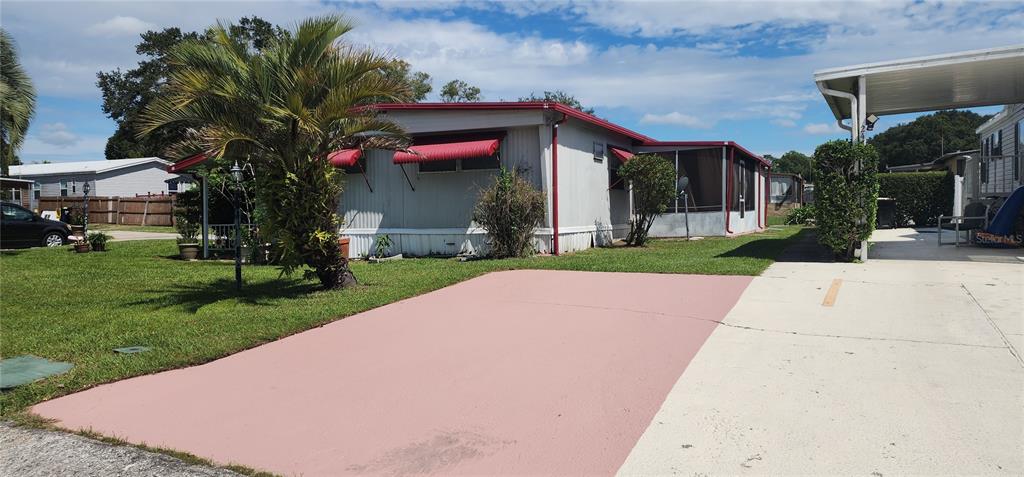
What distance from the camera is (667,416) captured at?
4.05m

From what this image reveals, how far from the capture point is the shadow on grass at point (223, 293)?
859 centimetres

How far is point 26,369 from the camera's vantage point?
5.40 metres

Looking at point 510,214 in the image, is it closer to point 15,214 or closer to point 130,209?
point 15,214

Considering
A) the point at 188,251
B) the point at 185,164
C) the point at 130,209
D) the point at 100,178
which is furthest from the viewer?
the point at 100,178

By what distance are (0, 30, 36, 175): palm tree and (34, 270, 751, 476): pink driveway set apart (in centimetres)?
1489

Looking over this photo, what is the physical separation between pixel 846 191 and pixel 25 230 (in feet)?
70.0

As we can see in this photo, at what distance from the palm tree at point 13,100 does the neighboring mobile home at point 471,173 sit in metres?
4.53

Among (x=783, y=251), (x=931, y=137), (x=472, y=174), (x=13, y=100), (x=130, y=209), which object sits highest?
(x=931, y=137)

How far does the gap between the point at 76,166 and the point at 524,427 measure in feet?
152

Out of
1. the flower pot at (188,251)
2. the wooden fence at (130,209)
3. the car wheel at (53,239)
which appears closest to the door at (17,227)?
A: the car wheel at (53,239)

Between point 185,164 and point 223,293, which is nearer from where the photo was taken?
point 223,293

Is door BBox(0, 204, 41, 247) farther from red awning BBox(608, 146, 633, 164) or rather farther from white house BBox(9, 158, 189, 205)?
white house BBox(9, 158, 189, 205)

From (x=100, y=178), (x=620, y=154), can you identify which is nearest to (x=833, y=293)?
(x=620, y=154)

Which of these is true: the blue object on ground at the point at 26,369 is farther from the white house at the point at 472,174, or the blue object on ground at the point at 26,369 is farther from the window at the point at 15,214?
the window at the point at 15,214
